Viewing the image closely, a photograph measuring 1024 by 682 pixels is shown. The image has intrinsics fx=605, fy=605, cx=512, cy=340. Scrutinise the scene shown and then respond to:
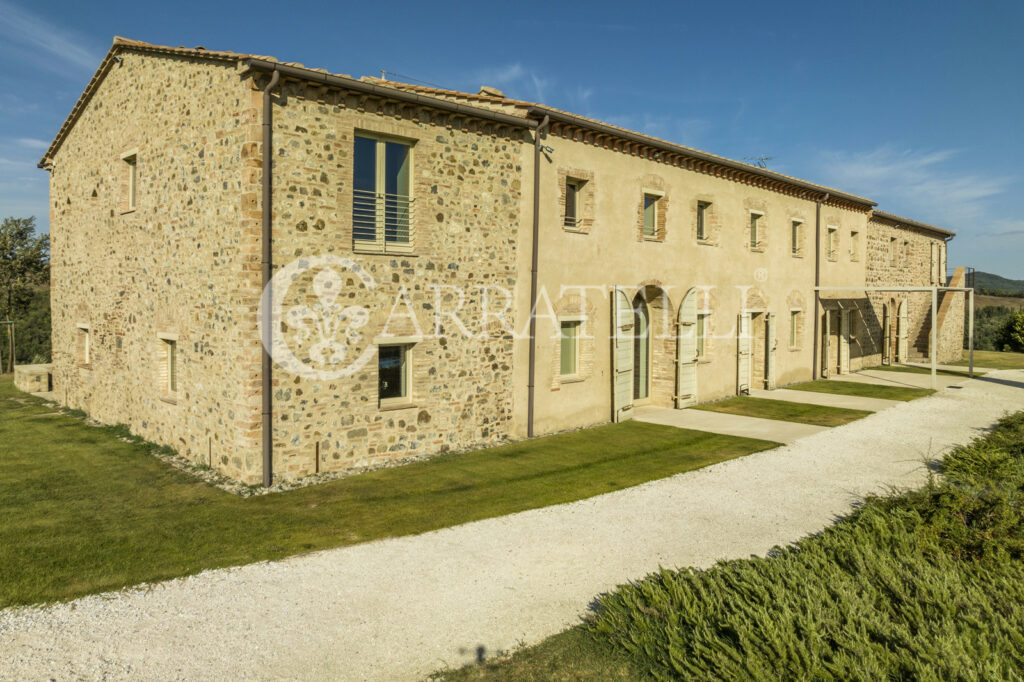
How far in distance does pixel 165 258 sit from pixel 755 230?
48.8 ft

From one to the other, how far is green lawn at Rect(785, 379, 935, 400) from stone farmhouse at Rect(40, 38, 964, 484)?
3098 mm

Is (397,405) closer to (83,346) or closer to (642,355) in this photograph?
(642,355)

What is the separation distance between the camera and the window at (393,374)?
940cm

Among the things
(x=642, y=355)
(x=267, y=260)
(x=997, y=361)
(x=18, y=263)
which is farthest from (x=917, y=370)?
(x=18, y=263)

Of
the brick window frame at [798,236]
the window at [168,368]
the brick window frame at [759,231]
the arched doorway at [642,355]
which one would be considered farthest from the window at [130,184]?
the brick window frame at [798,236]

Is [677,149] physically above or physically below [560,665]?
above

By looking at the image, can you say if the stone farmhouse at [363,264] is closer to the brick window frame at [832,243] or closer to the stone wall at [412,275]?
the stone wall at [412,275]

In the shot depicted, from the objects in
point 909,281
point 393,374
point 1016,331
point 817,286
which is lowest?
point 393,374

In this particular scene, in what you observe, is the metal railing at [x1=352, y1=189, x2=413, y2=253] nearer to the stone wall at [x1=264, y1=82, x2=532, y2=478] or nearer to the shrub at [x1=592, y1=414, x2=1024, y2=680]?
the stone wall at [x1=264, y1=82, x2=532, y2=478]

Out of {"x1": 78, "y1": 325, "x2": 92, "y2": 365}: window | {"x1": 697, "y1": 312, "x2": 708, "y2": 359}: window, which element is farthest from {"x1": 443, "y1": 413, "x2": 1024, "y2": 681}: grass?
{"x1": 78, "y1": 325, "x2": 92, "y2": 365}: window

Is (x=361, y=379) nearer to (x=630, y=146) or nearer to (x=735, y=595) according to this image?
→ (x=735, y=595)

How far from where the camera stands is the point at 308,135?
27.5 ft

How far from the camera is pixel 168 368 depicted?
1042cm

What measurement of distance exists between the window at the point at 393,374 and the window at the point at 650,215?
719 centimetres
